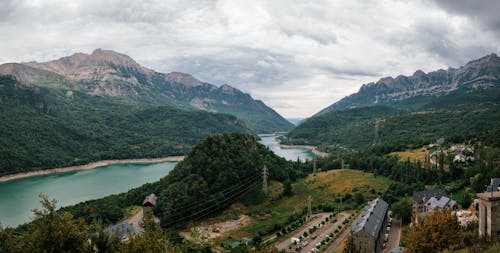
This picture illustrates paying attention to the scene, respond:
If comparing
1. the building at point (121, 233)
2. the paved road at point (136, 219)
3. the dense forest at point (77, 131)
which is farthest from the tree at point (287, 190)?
the dense forest at point (77, 131)

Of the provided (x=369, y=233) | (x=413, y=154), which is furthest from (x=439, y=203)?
(x=413, y=154)

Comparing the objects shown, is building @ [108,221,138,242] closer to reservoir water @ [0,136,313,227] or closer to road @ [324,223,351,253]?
road @ [324,223,351,253]

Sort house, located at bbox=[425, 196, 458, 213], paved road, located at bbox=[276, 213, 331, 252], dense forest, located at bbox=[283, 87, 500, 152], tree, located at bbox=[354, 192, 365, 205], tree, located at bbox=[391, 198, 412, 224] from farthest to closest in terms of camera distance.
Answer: dense forest, located at bbox=[283, 87, 500, 152]
tree, located at bbox=[354, 192, 365, 205]
tree, located at bbox=[391, 198, 412, 224]
paved road, located at bbox=[276, 213, 331, 252]
house, located at bbox=[425, 196, 458, 213]

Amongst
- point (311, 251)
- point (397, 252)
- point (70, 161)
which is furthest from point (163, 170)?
point (397, 252)

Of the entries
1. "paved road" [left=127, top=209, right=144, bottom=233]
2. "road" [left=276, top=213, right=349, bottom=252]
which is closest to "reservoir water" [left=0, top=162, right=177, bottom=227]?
"paved road" [left=127, top=209, right=144, bottom=233]

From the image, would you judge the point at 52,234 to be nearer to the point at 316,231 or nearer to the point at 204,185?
the point at 316,231

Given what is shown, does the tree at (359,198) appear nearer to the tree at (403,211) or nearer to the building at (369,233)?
the tree at (403,211)

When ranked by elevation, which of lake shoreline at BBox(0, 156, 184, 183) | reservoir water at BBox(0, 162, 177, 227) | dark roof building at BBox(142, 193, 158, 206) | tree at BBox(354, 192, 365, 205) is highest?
dark roof building at BBox(142, 193, 158, 206)
